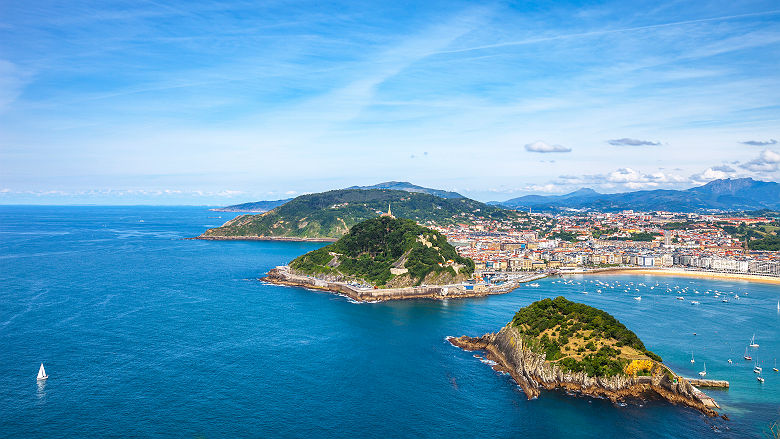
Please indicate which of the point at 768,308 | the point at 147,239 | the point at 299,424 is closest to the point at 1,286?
the point at 299,424

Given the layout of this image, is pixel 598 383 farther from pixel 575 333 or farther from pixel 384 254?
pixel 384 254

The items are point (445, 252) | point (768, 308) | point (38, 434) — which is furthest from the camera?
point (445, 252)

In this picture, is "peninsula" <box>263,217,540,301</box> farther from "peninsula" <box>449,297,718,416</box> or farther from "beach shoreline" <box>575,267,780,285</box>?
"peninsula" <box>449,297,718,416</box>

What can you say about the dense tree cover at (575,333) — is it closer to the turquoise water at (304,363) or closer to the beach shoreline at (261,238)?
the turquoise water at (304,363)

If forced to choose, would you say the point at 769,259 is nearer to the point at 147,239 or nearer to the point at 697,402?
the point at 697,402

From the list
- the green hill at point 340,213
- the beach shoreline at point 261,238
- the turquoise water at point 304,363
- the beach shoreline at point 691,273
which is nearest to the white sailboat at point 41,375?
the turquoise water at point 304,363

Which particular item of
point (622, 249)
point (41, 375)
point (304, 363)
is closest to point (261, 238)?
point (622, 249)

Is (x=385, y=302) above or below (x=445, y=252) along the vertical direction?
below
